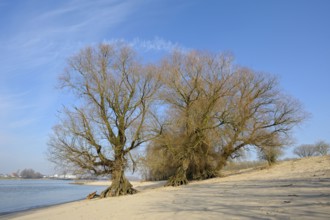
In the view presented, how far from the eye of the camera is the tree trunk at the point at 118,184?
1946 cm

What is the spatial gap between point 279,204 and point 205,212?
85.1 inches

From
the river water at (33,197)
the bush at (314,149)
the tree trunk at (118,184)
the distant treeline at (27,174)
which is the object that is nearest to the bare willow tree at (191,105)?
the tree trunk at (118,184)

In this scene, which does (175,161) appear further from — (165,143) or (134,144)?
(134,144)

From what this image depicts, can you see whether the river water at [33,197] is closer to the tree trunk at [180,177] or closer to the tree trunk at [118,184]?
the tree trunk at [118,184]

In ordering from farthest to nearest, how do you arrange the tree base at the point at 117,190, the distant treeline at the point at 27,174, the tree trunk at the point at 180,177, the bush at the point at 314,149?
the distant treeline at the point at 27,174 → the bush at the point at 314,149 → the tree trunk at the point at 180,177 → the tree base at the point at 117,190

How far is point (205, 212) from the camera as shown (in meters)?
8.37

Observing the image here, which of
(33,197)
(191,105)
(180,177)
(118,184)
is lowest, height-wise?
(33,197)

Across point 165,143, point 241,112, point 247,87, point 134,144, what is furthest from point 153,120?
point 247,87

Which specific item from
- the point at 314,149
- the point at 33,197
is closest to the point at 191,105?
the point at 33,197

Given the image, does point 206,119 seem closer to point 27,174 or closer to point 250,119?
point 250,119

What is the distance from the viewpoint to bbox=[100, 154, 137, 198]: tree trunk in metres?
19.5

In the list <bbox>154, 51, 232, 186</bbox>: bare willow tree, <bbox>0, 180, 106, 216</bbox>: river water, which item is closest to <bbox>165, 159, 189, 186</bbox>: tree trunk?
<bbox>154, 51, 232, 186</bbox>: bare willow tree

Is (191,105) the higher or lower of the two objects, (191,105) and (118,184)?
the higher

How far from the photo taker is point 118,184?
1958 cm
